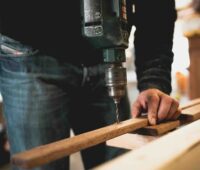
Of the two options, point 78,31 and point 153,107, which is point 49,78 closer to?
point 78,31

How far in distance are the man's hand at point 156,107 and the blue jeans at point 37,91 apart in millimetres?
174

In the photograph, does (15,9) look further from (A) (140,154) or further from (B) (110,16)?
(A) (140,154)

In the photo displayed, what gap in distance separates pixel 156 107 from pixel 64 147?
1.35ft

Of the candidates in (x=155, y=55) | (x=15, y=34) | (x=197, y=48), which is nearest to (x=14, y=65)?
(x=15, y=34)

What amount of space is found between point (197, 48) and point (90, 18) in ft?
9.69

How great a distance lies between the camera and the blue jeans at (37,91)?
98 cm

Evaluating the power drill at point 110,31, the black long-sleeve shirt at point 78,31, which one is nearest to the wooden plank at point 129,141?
the power drill at point 110,31

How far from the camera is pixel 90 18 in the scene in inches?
35.3

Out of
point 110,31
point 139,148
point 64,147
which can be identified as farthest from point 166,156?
point 110,31

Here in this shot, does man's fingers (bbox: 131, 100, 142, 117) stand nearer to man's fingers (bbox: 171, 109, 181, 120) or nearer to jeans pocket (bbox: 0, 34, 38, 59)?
man's fingers (bbox: 171, 109, 181, 120)

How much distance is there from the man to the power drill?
58mm

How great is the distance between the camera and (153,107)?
0.97 meters

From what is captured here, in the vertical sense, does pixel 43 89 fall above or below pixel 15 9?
below

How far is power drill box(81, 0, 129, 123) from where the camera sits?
0.89 metres
